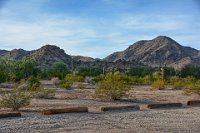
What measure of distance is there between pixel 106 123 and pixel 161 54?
133m

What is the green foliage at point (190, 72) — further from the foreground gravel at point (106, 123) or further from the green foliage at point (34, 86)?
the foreground gravel at point (106, 123)

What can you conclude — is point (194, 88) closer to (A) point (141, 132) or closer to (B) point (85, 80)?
(A) point (141, 132)

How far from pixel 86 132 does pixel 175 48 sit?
142 m

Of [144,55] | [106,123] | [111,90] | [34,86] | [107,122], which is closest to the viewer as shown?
[106,123]

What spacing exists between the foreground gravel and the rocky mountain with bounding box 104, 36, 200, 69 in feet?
396

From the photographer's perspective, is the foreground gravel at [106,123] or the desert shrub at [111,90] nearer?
the foreground gravel at [106,123]

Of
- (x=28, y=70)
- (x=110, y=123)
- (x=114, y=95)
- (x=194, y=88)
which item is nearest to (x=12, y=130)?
(x=110, y=123)

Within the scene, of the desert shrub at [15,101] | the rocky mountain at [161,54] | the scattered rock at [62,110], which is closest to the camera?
the scattered rock at [62,110]

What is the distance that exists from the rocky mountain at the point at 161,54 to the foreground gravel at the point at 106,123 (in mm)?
120794

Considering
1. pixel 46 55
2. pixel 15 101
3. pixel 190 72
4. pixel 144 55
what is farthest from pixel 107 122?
pixel 144 55

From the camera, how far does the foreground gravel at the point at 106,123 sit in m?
16.3

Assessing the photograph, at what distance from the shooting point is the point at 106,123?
1788cm

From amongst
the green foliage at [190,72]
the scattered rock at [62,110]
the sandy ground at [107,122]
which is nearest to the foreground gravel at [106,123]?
the sandy ground at [107,122]

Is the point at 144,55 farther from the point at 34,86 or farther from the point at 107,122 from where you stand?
the point at 107,122
